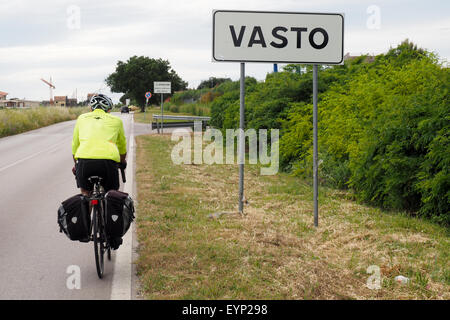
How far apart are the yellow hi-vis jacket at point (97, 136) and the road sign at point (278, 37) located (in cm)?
265

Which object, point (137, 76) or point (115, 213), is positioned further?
point (137, 76)

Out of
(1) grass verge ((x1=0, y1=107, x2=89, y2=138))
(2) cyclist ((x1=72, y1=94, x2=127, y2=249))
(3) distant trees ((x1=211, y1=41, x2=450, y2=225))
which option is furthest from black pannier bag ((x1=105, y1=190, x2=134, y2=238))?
(1) grass verge ((x1=0, y1=107, x2=89, y2=138))

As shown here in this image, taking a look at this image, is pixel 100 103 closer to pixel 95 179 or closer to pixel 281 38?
pixel 95 179

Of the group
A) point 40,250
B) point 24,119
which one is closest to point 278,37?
point 40,250

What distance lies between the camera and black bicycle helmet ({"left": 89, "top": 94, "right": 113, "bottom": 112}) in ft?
18.5

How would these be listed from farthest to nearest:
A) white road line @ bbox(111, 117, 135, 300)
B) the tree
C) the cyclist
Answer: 1. the tree
2. the cyclist
3. white road line @ bbox(111, 117, 135, 300)

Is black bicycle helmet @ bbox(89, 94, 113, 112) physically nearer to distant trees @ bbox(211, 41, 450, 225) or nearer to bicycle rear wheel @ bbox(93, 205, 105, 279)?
bicycle rear wheel @ bbox(93, 205, 105, 279)

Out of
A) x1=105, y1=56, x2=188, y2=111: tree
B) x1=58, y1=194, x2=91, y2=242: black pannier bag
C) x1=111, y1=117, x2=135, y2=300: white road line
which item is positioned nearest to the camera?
x1=111, y1=117, x2=135, y2=300: white road line

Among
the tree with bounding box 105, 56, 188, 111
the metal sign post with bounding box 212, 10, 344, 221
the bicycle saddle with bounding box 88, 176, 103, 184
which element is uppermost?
the tree with bounding box 105, 56, 188, 111

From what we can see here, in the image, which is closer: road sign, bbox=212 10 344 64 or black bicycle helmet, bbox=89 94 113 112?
black bicycle helmet, bbox=89 94 113 112

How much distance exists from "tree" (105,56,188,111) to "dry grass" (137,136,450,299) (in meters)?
83.4

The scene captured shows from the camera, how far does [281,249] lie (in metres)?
6.04

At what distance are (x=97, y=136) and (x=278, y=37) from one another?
137 inches

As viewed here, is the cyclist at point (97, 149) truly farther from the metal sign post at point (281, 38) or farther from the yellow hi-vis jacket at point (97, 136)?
the metal sign post at point (281, 38)
